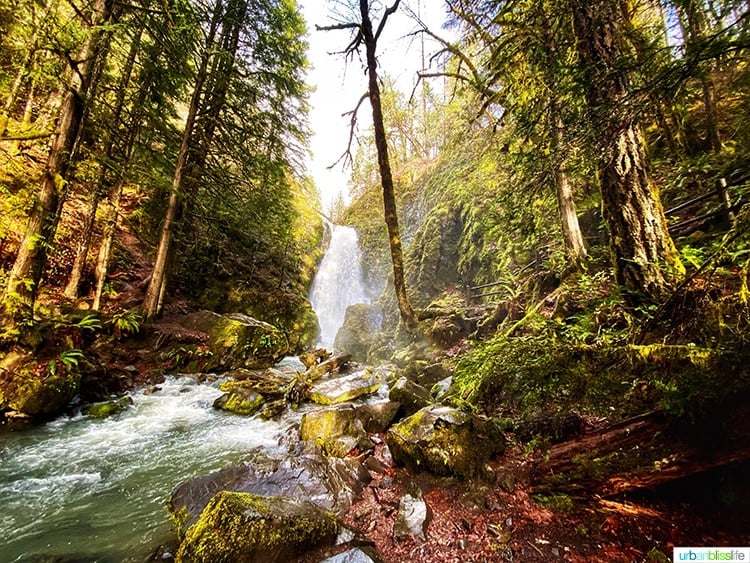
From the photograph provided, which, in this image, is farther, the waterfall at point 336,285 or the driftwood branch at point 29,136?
the waterfall at point 336,285

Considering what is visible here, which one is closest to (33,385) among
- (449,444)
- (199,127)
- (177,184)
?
(177,184)

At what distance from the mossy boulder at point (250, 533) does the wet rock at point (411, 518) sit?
572 mm

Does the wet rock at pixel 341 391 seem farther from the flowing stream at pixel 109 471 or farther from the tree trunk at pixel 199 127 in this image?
the tree trunk at pixel 199 127

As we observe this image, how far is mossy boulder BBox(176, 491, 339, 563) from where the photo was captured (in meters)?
2.19

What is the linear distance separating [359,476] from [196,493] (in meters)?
1.77

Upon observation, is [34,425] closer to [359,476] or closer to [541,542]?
[359,476]

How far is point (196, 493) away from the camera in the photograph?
126 inches

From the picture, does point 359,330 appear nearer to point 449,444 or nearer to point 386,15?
point 449,444

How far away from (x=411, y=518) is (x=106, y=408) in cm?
643

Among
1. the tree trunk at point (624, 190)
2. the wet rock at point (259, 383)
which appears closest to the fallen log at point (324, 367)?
the wet rock at point (259, 383)

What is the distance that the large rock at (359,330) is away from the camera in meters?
17.5

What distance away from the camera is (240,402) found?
671 cm

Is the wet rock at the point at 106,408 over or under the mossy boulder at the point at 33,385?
under

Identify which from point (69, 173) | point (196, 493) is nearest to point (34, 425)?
point (196, 493)
